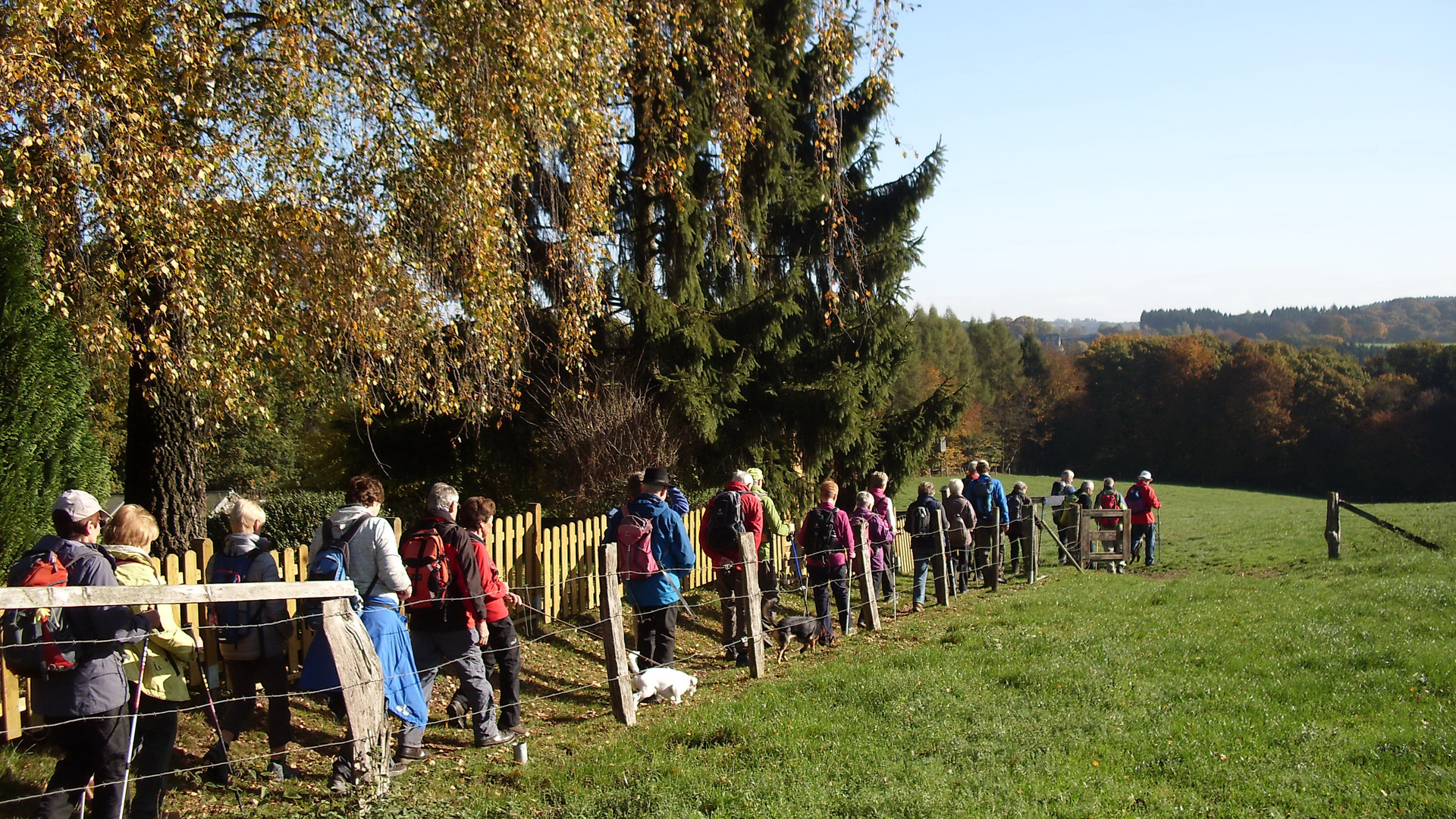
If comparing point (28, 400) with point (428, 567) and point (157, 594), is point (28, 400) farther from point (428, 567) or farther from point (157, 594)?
point (157, 594)

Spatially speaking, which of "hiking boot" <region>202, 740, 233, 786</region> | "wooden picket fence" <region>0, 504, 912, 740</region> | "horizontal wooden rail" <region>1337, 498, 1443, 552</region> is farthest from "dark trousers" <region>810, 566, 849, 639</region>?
"horizontal wooden rail" <region>1337, 498, 1443, 552</region>

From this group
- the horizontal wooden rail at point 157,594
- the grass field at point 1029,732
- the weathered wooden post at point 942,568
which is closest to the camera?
the horizontal wooden rail at point 157,594

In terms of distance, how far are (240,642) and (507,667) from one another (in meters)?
1.83

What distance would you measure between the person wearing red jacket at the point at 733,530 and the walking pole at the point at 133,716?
4.90 m

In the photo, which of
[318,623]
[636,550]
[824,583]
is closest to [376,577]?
[318,623]

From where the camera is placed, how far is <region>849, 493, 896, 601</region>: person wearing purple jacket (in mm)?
11039

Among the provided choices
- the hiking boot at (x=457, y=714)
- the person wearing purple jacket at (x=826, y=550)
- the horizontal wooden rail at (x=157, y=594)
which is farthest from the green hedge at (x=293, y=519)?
the horizontal wooden rail at (x=157, y=594)

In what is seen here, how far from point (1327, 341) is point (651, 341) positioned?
129 metres

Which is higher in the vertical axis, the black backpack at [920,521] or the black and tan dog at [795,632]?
the black backpack at [920,521]

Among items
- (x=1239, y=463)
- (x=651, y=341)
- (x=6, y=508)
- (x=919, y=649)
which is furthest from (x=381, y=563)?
(x=1239, y=463)

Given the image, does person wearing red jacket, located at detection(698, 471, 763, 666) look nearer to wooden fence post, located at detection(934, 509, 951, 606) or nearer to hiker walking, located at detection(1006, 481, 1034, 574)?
wooden fence post, located at detection(934, 509, 951, 606)

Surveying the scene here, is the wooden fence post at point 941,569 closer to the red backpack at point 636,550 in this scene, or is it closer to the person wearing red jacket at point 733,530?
the person wearing red jacket at point 733,530

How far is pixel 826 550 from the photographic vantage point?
396 inches

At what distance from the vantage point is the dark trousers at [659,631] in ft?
27.1
